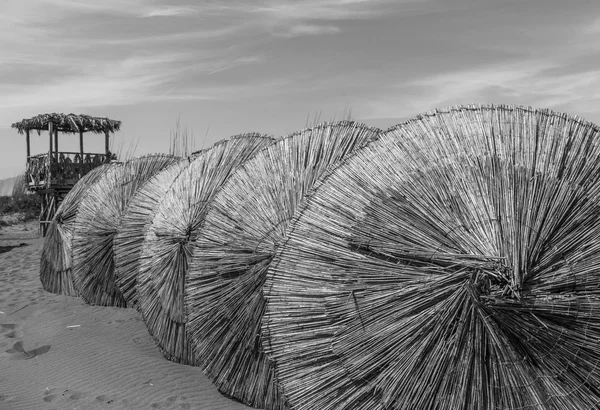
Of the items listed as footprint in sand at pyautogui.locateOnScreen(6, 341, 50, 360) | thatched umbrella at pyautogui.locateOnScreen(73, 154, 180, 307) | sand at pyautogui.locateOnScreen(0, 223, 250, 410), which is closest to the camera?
sand at pyautogui.locateOnScreen(0, 223, 250, 410)

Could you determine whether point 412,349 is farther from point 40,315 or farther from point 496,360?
point 40,315

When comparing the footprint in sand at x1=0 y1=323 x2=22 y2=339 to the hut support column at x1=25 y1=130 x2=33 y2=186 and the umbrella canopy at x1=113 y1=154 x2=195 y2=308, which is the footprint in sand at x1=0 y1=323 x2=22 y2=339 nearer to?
the umbrella canopy at x1=113 y1=154 x2=195 y2=308

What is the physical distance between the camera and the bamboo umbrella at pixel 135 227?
656 centimetres

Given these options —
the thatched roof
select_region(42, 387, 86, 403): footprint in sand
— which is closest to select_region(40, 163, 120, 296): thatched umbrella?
select_region(42, 387, 86, 403): footprint in sand

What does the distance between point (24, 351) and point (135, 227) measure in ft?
5.80

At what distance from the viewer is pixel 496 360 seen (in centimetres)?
294

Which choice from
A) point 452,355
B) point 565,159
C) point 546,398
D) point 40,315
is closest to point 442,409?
point 452,355

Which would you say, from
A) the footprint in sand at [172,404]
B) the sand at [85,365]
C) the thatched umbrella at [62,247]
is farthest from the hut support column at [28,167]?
the footprint in sand at [172,404]

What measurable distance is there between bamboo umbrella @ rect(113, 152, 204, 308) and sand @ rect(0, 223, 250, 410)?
1.77 ft

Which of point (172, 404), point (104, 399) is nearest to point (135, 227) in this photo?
point (104, 399)

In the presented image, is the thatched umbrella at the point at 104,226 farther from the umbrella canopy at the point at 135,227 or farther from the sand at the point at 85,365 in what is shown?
the umbrella canopy at the point at 135,227

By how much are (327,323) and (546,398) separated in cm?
116

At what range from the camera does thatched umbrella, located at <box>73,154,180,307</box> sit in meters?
7.79

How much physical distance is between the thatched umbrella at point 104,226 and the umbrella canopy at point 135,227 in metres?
0.95
